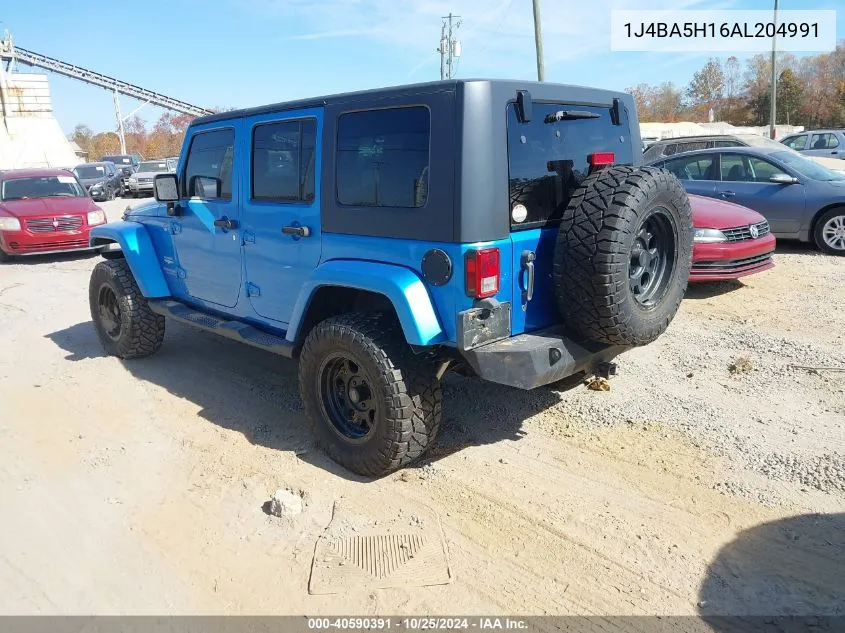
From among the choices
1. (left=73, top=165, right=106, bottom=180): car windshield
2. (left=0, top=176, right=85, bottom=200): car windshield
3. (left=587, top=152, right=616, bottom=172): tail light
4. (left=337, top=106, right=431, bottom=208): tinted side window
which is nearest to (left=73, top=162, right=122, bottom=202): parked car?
(left=73, top=165, right=106, bottom=180): car windshield

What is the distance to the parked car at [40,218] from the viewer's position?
1115cm

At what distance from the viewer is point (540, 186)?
3.37 metres

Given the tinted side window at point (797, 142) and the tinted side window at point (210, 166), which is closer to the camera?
the tinted side window at point (210, 166)

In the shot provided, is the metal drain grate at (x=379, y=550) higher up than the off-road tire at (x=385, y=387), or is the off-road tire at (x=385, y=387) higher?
the off-road tire at (x=385, y=387)

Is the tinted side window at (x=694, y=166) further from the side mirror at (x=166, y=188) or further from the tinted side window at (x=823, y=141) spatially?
the tinted side window at (x=823, y=141)

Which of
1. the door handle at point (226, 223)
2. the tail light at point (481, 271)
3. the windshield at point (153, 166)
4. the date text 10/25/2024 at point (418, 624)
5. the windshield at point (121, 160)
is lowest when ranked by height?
the date text 10/25/2024 at point (418, 624)

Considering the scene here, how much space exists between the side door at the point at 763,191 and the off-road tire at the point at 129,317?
307 inches

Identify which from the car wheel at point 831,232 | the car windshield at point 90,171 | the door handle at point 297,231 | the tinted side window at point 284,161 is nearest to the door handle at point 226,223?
the tinted side window at point 284,161

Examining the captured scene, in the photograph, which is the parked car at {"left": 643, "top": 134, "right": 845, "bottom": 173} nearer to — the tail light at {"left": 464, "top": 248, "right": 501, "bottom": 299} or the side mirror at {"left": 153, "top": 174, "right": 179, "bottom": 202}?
the side mirror at {"left": 153, "top": 174, "right": 179, "bottom": 202}

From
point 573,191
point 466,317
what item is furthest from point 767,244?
point 466,317

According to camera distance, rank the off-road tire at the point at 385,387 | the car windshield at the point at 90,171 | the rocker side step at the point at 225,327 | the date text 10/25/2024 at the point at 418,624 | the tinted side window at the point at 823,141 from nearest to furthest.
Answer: the date text 10/25/2024 at the point at 418,624
the off-road tire at the point at 385,387
the rocker side step at the point at 225,327
the tinted side window at the point at 823,141
the car windshield at the point at 90,171

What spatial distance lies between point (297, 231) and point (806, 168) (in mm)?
8442

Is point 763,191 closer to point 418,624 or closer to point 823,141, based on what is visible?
point 418,624

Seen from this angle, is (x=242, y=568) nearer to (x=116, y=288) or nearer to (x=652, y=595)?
(x=652, y=595)
